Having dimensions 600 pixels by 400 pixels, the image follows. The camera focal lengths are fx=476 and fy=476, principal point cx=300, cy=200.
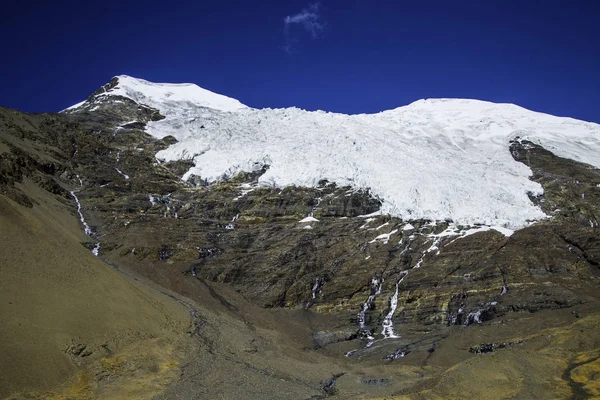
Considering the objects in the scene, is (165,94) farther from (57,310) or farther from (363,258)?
(57,310)

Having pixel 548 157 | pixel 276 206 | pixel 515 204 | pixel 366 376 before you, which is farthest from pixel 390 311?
pixel 548 157

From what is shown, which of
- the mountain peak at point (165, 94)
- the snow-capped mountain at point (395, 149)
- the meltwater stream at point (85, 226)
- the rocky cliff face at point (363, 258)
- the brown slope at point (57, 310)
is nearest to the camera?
the brown slope at point (57, 310)

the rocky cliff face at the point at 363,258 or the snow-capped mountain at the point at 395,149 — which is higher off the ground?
the snow-capped mountain at the point at 395,149

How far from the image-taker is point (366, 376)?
35719 mm

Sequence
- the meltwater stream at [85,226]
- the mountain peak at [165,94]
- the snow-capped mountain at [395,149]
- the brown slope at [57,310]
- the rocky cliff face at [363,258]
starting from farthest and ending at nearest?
the mountain peak at [165,94]
the snow-capped mountain at [395,149]
the meltwater stream at [85,226]
the rocky cliff face at [363,258]
the brown slope at [57,310]

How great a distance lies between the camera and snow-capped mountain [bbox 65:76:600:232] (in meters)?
65.4

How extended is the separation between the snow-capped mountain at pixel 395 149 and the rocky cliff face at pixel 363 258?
2958mm

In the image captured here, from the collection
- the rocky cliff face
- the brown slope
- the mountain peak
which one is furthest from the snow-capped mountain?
the brown slope

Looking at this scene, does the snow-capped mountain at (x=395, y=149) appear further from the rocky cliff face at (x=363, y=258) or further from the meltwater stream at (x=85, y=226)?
the meltwater stream at (x=85, y=226)

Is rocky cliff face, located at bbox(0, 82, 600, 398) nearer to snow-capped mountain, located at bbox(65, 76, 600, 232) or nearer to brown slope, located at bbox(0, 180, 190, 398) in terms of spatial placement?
snow-capped mountain, located at bbox(65, 76, 600, 232)

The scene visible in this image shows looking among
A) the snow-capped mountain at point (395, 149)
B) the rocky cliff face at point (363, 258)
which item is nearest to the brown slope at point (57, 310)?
the rocky cliff face at point (363, 258)

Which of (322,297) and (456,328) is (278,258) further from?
(456,328)

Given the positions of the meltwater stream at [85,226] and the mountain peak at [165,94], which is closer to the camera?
the meltwater stream at [85,226]

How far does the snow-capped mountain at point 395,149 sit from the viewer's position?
65.4 metres
